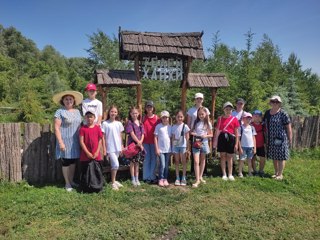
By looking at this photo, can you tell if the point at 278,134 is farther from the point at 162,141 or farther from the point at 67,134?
the point at 67,134

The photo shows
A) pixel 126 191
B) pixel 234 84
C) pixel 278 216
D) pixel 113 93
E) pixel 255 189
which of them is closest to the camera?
pixel 278 216

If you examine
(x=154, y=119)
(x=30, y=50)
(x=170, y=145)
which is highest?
(x=30, y=50)

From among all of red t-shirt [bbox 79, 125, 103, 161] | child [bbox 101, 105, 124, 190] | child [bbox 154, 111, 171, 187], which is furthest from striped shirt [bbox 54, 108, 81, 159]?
child [bbox 154, 111, 171, 187]

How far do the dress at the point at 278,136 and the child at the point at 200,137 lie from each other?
1.71m

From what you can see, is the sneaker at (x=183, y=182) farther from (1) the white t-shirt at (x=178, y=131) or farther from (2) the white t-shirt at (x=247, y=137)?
(2) the white t-shirt at (x=247, y=137)

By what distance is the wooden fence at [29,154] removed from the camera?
6.29 metres

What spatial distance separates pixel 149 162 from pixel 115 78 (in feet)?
7.40

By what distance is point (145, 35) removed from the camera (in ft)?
24.9

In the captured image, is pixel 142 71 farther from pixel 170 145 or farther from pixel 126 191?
pixel 126 191

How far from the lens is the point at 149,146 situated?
6.80 m

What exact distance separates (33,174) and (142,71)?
141 inches

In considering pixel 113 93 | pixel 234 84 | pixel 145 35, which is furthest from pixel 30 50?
pixel 145 35

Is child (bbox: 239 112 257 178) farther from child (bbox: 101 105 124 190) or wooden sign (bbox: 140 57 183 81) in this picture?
child (bbox: 101 105 124 190)

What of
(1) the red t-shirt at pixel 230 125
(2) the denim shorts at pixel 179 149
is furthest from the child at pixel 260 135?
(2) the denim shorts at pixel 179 149
